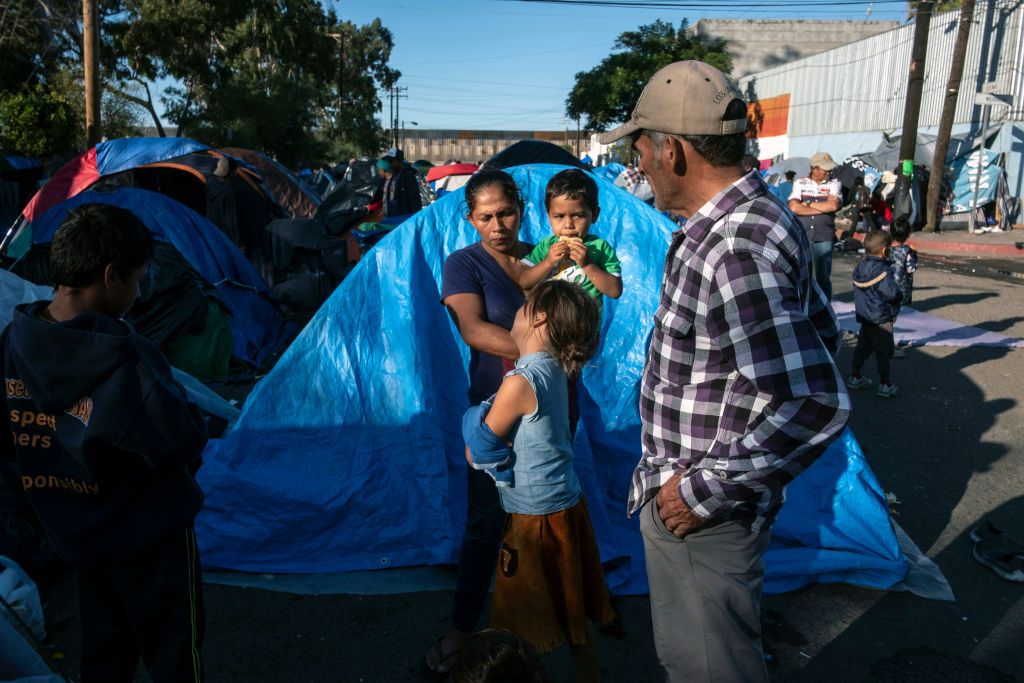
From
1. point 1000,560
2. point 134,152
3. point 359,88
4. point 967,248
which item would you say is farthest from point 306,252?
point 359,88

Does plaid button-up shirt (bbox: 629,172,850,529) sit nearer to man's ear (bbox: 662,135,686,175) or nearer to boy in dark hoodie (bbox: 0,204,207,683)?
man's ear (bbox: 662,135,686,175)

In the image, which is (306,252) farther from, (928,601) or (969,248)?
(969,248)

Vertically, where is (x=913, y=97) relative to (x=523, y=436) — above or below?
above

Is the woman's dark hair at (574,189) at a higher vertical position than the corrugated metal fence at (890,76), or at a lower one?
lower

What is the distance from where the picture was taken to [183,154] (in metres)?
10.9

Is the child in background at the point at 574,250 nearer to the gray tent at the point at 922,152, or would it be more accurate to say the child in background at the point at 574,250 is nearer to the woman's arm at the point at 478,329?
the woman's arm at the point at 478,329

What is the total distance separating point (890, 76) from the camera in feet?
84.9

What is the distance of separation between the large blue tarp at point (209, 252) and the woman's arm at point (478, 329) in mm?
5045

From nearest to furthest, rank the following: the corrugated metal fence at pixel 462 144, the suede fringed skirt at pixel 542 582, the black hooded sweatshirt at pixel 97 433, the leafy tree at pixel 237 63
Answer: the black hooded sweatshirt at pixel 97 433 < the suede fringed skirt at pixel 542 582 < the leafy tree at pixel 237 63 < the corrugated metal fence at pixel 462 144

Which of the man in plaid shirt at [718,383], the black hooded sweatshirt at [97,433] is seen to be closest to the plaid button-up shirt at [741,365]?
the man in plaid shirt at [718,383]

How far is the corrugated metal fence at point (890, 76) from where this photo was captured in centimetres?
2084

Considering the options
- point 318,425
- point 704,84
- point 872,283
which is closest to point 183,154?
point 318,425

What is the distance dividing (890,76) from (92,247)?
28.8 m

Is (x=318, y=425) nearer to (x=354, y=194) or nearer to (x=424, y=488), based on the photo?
(x=424, y=488)
